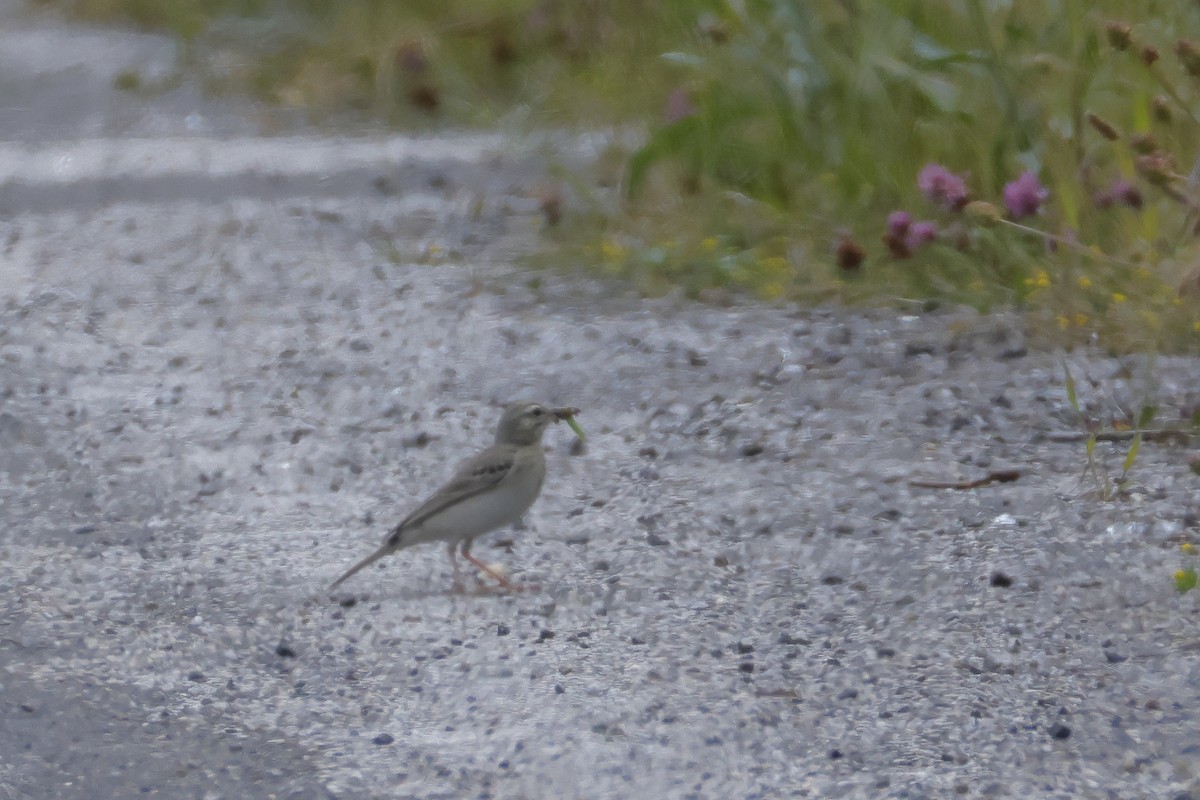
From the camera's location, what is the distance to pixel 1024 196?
515 centimetres

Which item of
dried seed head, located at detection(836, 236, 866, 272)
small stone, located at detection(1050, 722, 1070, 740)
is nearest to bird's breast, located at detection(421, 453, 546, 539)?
small stone, located at detection(1050, 722, 1070, 740)

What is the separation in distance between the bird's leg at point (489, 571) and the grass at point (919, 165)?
1.46 meters

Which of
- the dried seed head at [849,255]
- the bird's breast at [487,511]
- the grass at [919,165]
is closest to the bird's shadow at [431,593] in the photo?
the bird's breast at [487,511]

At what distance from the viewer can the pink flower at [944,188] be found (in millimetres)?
5242

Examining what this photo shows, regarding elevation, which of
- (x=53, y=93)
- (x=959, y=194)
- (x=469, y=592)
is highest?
(x=959, y=194)

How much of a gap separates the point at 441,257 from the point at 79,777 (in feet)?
12.6

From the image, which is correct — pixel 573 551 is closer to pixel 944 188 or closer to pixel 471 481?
pixel 471 481

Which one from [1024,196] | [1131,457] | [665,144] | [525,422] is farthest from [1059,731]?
[665,144]

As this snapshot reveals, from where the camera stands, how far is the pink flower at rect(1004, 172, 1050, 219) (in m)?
5.15

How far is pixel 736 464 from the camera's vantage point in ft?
15.1

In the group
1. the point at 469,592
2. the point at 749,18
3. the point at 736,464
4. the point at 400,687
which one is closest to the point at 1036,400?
the point at 736,464

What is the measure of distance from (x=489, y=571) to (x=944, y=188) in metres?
1.93

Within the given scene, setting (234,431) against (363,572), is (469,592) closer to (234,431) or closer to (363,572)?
(363,572)

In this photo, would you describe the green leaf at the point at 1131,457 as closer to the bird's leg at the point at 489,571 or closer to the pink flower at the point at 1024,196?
the pink flower at the point at 1024,196
